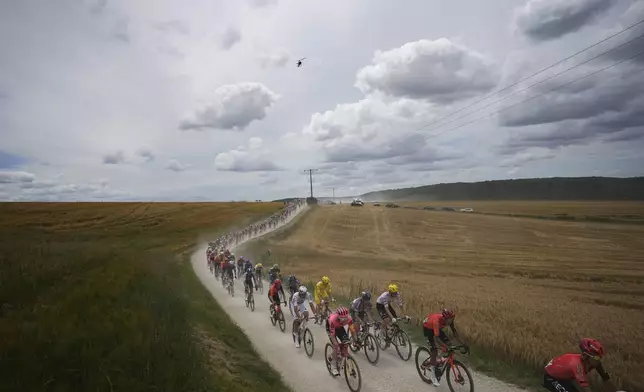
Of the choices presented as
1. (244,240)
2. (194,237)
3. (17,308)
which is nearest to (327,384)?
(17,308)

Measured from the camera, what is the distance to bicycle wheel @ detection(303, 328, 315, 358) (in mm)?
12742

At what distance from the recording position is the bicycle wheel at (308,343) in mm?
12742

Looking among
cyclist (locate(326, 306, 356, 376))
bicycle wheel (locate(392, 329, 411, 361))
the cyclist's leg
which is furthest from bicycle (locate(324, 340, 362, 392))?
the cyclist's leg

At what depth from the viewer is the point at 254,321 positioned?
17609 mm

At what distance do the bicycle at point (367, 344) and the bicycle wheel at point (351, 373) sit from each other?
56.8 inches

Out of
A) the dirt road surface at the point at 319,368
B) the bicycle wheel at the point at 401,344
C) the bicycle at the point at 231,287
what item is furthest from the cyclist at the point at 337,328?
the bicycle at the point at 231,287

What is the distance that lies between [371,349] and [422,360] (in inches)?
84.6

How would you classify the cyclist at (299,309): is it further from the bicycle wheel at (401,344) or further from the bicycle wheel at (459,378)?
the bicycle wheel at (459,378)

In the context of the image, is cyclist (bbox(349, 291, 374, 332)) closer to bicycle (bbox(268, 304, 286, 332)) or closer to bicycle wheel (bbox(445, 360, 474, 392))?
bicycle wheel (bbox(445, 360, 474, 392))

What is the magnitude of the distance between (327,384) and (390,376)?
1.73m

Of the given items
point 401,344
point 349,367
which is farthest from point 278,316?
point 349,367

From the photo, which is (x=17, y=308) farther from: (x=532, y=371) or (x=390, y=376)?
(x=532, y=371)

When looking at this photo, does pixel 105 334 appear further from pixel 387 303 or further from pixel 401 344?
pixel 401 344

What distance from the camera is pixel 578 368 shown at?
22.1ft
